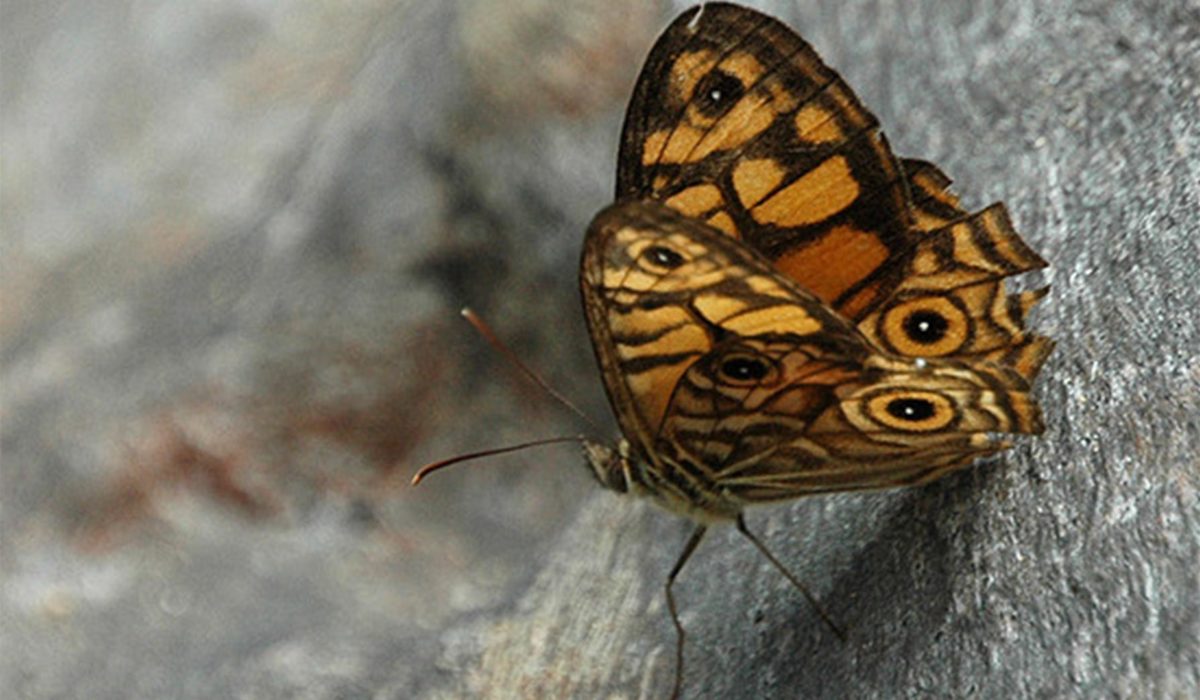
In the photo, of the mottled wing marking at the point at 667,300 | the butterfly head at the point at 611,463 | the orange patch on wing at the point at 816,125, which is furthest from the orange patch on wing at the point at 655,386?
the orange patch on wing at the point at 816,125

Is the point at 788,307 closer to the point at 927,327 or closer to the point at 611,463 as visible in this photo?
the point at 927,327

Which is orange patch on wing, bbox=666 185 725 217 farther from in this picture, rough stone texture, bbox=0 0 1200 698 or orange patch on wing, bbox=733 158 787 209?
rough stone texture, bbox=0 0 1200 698

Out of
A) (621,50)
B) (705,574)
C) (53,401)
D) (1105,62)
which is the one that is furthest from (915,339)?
(53,401)

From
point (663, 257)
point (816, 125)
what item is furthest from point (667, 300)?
point (816, 125)

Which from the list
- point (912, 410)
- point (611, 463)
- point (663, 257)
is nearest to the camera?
point (663, 257)

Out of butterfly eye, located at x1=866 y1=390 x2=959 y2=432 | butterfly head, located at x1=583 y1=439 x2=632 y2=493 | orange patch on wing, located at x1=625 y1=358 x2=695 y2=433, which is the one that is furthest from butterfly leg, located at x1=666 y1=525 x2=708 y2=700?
butterfly eye, located at x1=866 y1=390 x2=959 y2=432

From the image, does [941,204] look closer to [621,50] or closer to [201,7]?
[621,50]

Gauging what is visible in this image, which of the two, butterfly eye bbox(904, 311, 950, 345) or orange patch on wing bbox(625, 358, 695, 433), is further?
butterfly eye bbox(904, 311, 950, 345)
